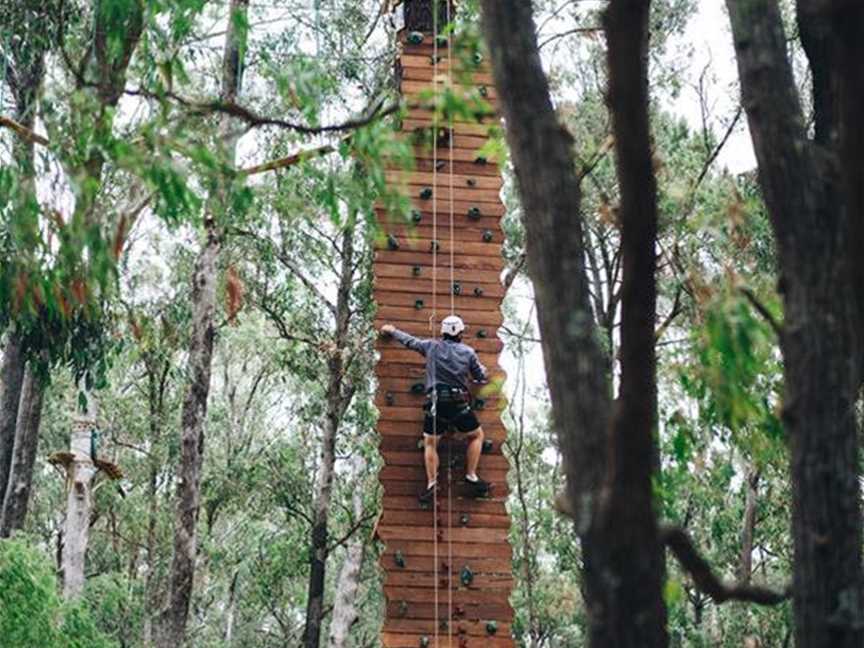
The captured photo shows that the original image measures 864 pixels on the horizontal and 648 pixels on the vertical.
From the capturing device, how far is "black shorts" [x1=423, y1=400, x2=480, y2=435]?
8312 mm

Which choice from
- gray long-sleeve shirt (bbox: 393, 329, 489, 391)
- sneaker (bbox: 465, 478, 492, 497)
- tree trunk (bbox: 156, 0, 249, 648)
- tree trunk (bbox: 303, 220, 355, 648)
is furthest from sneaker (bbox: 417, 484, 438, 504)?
tree trunk (bbox: 303, 220, 355, 648)

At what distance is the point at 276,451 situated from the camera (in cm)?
1986

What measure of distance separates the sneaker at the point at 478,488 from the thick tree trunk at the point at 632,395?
20.0 feet

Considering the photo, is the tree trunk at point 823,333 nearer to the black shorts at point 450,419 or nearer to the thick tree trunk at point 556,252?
the thick tree trunk at point 556,252

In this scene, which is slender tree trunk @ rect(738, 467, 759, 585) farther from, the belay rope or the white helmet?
the white helmet

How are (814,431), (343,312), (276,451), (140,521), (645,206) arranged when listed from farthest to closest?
(140,521) → (276,451) → (343,312) → (814,431) → (645,206)

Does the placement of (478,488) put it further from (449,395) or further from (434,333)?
(434,333)

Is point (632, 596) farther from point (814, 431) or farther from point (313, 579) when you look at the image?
point (313, 579)

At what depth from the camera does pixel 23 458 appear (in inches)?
485

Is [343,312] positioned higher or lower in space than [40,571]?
higher

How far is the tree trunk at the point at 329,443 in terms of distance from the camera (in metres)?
14.2

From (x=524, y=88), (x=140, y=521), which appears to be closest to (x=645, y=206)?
(x=524, y=88)

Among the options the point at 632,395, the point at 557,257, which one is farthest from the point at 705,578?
the point at 557,257

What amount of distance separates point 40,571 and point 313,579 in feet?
19.3
